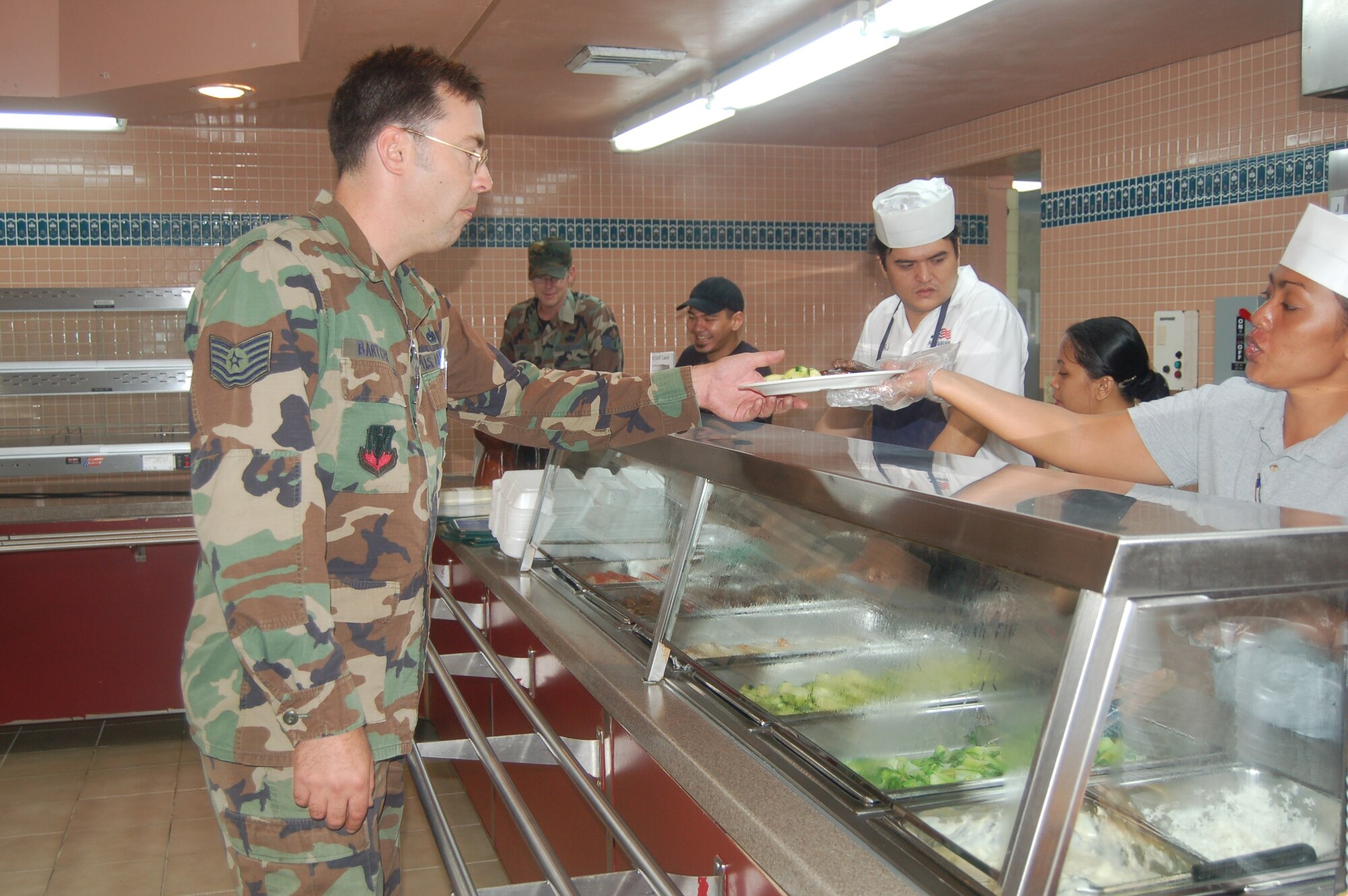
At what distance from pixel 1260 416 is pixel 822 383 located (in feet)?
2.90

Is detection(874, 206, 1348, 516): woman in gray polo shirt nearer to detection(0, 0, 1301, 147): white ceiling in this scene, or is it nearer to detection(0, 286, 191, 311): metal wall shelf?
detection(0, 0, 1301, 147): white ceiling

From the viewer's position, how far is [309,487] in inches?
61.4

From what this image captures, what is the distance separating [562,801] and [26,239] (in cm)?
547

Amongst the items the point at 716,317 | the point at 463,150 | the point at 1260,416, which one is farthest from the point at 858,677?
the point at 716,317

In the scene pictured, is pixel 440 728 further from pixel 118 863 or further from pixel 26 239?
pixel 26 239

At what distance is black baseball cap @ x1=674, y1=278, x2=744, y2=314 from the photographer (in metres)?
4.93

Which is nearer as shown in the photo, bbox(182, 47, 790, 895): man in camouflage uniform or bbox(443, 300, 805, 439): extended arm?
bbox(182, 47, 790, 895): man in camouflage uniform

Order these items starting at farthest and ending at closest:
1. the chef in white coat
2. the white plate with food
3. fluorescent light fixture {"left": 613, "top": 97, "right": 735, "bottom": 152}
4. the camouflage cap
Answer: the camouflage cap → fluorescent light fixture {"left": 613, "top": 97, "right": 735, "bottom": 152} → the chef in white coat → the white plate with food

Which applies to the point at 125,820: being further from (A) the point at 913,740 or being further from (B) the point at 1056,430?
(B) the point at 1056,430

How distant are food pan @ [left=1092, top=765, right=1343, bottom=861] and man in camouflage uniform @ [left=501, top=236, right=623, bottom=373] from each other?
14.5 ft

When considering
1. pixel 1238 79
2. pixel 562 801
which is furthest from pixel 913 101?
pixel 562 801

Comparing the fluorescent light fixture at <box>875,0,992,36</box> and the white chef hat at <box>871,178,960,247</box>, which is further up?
the fluorescent light fixture at <box>875,0,992,36</box>

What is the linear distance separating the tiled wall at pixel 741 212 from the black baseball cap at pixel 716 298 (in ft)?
6.88

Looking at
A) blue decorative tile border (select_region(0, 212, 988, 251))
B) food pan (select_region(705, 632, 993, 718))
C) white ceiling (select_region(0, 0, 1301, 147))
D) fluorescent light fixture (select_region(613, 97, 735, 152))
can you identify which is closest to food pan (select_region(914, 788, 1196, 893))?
food pan (select_region(705, 632, 993, 718))
